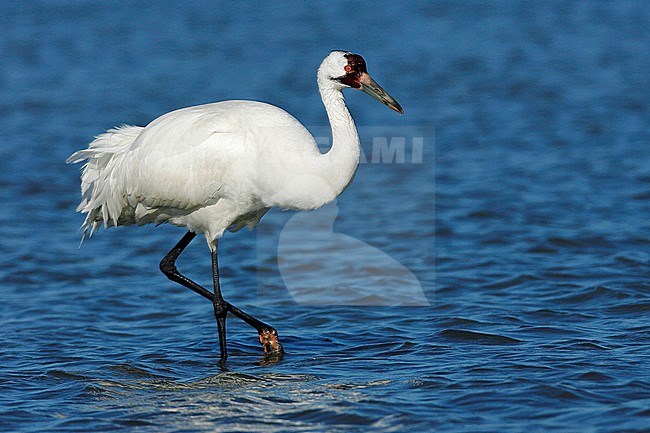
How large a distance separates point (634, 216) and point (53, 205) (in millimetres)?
7784

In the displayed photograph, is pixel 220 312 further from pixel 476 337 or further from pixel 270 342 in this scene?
pixel 476 337

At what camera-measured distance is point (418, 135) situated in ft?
60.5

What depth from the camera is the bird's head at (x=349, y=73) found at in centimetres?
894

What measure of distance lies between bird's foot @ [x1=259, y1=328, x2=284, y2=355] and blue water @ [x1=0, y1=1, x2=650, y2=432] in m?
0.17

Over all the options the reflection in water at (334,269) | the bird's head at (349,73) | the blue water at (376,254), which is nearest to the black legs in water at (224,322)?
the blue water at (376,254)

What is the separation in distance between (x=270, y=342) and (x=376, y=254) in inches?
142

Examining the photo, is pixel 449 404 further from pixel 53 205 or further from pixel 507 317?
pixel 53 205

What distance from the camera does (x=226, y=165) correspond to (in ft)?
29.7

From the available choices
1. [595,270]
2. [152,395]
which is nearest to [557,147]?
[595,270]

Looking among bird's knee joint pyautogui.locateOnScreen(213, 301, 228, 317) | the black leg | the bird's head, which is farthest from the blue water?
the bird's head

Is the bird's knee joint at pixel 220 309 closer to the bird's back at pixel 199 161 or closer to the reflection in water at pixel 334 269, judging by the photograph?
the bird's back at pixel 199 161

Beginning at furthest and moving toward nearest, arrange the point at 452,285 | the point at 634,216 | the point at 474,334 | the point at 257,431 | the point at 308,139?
the point at 634,216 < the point at 452,285 < the point at 474,334 < the point at 308,139 < the point at 257,431

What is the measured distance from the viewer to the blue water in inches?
→ 321

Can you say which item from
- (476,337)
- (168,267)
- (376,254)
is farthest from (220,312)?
(376,254)
